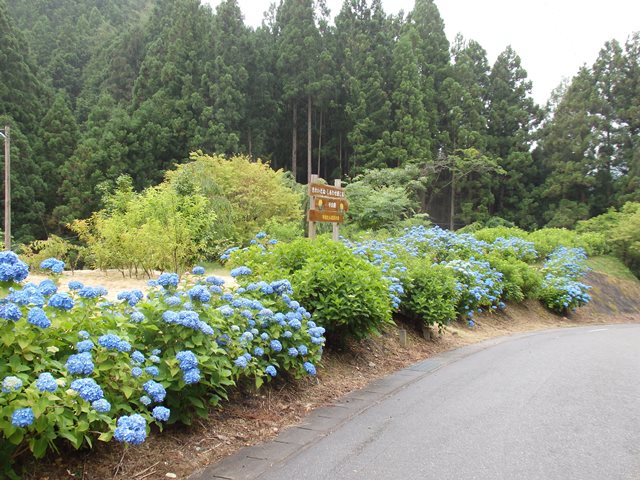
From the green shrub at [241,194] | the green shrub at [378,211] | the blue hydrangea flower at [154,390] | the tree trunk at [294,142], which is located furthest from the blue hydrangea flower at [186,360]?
the tree trunk at [294,142]

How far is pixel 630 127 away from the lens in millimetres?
38594

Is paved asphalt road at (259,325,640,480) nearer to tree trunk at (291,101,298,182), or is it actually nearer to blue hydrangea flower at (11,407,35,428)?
blue hydrangea flower at (11,407,35,428)

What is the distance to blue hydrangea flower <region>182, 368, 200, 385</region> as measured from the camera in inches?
124

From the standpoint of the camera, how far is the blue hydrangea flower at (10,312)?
8.23ft

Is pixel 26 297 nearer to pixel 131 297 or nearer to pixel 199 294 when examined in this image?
pixel 131 297

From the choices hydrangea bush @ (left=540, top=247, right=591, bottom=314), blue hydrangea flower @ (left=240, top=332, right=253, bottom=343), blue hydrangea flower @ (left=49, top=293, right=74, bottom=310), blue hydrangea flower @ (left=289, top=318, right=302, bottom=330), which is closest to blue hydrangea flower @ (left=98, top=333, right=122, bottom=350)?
blue hydrangea flower @ (left=49, top=293, right=74, bottom=310)

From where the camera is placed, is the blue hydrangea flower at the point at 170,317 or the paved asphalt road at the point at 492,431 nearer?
the blue hydrangea flower at the point at 170,317

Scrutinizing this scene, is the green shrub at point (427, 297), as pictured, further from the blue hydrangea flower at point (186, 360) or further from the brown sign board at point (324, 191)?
the blue hydrangea flower at point (186, 360)

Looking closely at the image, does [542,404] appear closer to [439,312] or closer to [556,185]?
[439,312]

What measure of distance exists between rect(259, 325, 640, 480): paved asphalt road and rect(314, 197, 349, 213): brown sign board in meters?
2.82

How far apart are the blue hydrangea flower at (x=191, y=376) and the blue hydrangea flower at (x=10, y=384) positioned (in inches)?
→ 38.9

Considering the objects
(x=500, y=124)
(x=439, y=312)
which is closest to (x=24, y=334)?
(x=439, y=312)

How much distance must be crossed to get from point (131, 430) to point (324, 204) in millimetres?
5338

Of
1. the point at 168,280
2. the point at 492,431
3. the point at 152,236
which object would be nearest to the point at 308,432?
the point at 492,431
